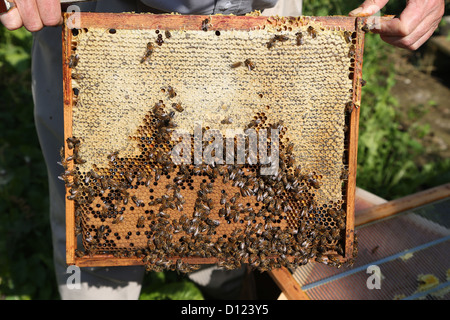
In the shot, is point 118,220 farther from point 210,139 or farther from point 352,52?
point 352,52

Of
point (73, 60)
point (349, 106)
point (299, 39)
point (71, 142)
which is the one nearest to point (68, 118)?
point (71, 142)

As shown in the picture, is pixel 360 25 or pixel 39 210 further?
pixel 39 210

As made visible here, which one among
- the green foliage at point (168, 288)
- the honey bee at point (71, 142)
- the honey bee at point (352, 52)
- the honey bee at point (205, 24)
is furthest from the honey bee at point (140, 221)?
the green foliage at point (168, 288)

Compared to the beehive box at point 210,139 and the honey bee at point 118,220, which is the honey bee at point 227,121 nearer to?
the beehive box at point 210,139

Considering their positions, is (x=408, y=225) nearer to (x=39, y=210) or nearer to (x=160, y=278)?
(x=160, y=278)

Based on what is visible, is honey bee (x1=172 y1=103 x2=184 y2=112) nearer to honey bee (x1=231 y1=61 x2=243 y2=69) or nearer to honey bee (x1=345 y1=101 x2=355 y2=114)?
honey bee (x1=231 y1=61 x2=243 y2=69)

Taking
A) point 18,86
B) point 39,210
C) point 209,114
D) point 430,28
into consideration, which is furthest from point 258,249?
point 18,86
